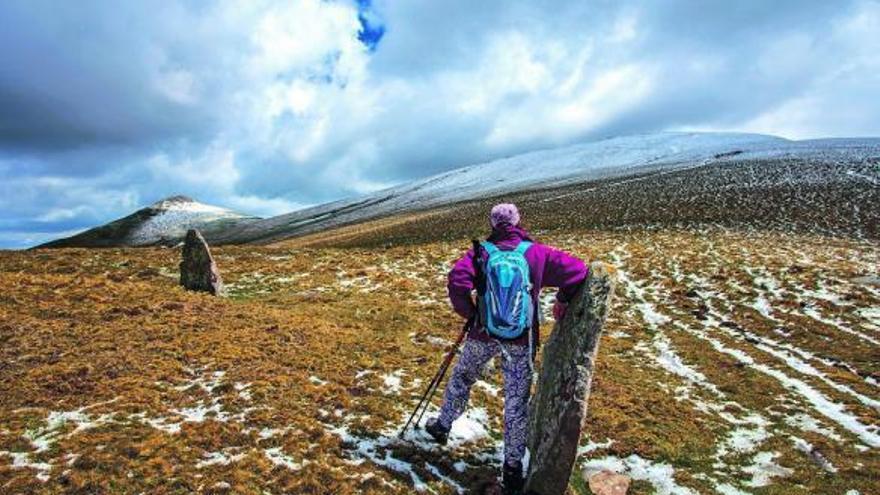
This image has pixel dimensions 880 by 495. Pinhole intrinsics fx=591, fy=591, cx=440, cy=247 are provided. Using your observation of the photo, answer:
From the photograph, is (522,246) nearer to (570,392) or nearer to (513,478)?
(570,392)

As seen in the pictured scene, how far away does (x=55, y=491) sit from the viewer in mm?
7449

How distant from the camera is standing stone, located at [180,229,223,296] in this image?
2097 cm

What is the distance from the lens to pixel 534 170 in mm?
A: 166125

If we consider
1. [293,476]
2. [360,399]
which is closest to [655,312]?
[360,399]

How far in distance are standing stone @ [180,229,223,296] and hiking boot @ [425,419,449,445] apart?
1360 cm

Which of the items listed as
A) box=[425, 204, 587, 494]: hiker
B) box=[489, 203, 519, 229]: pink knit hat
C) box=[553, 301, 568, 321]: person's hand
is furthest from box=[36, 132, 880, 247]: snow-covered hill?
box=[489, 203, 519, 229]: pink knit hat

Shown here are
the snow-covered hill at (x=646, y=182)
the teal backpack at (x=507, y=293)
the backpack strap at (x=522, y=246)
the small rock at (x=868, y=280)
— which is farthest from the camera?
the snow-covered hill at (x=646, y=182)

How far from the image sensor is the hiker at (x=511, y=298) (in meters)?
8.23

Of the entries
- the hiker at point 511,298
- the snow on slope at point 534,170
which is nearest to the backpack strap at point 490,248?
the hiker at point 511,298

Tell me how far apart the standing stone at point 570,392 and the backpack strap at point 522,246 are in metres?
0.94

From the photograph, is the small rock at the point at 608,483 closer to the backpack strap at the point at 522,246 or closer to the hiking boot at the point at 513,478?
the hiking boot at the point at 513,478

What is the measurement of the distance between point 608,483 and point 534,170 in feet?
527

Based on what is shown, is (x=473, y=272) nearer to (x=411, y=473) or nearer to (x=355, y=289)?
(x=411, y=473)

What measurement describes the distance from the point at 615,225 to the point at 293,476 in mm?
44926
